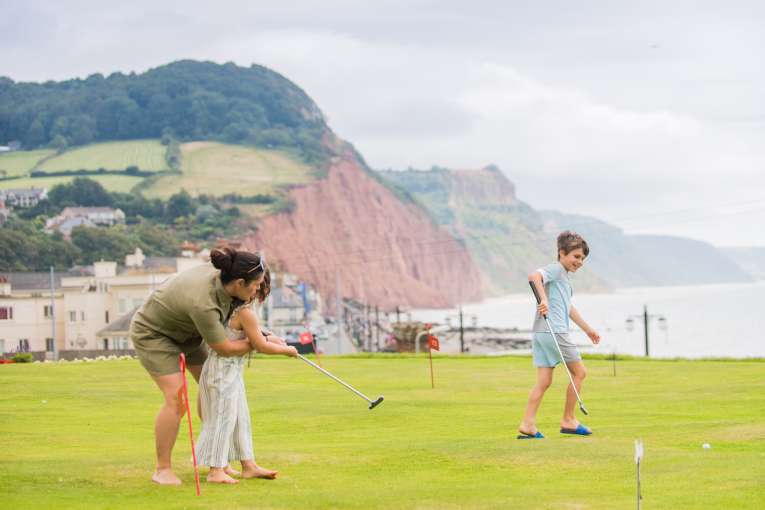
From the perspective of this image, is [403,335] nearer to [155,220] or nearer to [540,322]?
[155,220]

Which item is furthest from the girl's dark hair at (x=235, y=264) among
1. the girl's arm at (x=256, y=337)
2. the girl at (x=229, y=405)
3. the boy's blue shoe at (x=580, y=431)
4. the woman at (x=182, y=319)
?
the boy's blue shoe at (x=580, y=431)

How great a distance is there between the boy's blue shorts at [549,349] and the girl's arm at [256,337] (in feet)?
13.4

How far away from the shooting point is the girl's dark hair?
10.4 metres

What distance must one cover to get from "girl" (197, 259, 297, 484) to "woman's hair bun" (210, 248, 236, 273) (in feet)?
1.42

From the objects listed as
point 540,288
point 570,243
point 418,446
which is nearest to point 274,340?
point 418,446

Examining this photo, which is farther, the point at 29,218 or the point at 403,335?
the point at 29,218

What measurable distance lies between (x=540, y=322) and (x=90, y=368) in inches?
779

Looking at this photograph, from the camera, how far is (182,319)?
10664 millimetres

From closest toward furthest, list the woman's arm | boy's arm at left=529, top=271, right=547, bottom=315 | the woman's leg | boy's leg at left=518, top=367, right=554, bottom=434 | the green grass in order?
the green grass
the woman's arm
the woman's leg
boy's arm at left=529, top=271, right=547, bottom=315
boy's leg at left=518, top=367, right=554, bottom=434

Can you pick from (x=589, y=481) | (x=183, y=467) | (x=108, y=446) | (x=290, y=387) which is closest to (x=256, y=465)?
(x=183, y=467)

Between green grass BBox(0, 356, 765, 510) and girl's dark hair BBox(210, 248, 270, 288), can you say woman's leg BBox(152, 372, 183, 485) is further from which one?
girl's dark hair BBox(210, 248, 270, 288)

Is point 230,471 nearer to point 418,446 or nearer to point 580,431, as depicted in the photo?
point 418,446

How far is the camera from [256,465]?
1111 cm

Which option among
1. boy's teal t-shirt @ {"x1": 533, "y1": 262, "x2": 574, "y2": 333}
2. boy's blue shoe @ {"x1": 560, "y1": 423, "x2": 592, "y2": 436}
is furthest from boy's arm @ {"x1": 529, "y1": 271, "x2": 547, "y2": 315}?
boy's blue shoe @ {"x1": 560, "y1": 423, "x2": 592, "y2": 436}
